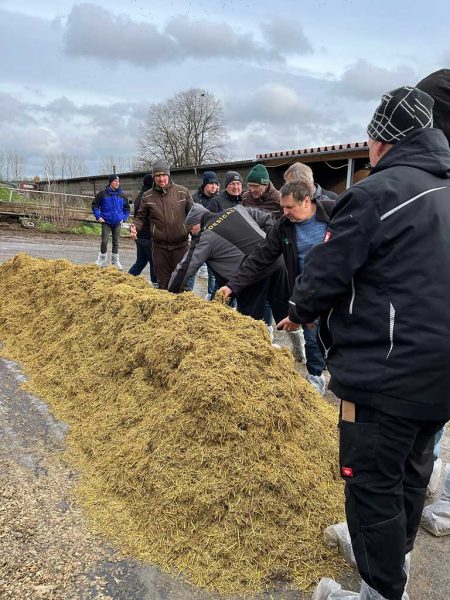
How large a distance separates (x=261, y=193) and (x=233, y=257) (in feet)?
5.29

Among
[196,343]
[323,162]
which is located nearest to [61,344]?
[196,343]

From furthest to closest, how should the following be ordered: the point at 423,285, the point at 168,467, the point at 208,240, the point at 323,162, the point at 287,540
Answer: the point at 323,162 < the point at 208,240 < the point at 168,467 < the point at 287,540 < the point at 423,285

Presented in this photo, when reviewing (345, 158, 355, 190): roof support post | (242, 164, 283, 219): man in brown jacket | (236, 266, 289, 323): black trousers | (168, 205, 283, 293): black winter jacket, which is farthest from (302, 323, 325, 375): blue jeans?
(345, 158, 355, 190): roof support post

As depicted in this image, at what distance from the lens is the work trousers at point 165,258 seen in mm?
7191

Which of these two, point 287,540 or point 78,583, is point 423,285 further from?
point 78,583

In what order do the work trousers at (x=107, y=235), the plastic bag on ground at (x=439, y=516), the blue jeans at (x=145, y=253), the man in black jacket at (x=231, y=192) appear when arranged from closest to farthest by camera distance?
the plastic bag on ground at (x=439, y=516) < the man in black jacket at (x=231, y=192) < the blue jeans at (x=145, y=253) < the work trousers at (x=107, y=235)

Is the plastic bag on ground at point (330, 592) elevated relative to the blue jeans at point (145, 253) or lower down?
lower down

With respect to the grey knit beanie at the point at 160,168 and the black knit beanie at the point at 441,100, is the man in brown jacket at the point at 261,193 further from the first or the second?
the black knit beanie at the point at 441,100

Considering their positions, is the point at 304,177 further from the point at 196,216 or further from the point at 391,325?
the point at 391,325

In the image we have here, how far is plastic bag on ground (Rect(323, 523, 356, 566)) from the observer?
249 centimetres

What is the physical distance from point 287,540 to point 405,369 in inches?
50.6

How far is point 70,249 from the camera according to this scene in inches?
566

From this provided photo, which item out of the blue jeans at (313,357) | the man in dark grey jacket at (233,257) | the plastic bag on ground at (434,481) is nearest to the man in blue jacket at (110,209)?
A: the man in dark grey jacket at (233,257)

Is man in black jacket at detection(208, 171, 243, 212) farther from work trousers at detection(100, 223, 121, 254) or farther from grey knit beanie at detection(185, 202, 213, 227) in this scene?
work trousers at detection(100, 223, 121, 254)
